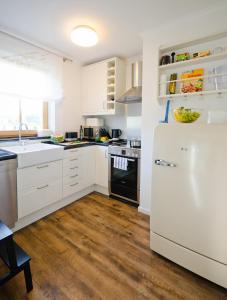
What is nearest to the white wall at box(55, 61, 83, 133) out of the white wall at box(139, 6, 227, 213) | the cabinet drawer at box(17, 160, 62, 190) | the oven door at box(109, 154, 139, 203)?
the cabinet drawer at box(17, 160, 62, 190)

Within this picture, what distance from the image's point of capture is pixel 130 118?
2.88 meters

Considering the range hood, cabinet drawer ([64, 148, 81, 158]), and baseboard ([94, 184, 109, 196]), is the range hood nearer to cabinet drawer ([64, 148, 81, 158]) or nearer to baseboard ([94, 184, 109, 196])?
cabinet drawer ([64, 148, 81, 158])

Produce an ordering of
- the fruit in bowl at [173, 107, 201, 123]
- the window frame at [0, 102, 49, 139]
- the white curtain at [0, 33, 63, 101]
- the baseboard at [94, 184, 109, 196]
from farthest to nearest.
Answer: the baseboard at [94, 184, 109, 196], the window frame at [0, 102, 49, 139], the white curtain at [0, 33, 63, 101], the fruit in bowl at [173, 107, 201, 123]

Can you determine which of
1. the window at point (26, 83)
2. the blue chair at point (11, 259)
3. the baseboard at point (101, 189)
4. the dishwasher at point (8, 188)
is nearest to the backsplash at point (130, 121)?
the baseboard at point (101, 189)

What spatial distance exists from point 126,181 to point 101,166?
507 millimetres

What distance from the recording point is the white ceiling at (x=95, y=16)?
1601mm

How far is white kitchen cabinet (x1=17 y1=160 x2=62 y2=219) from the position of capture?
1884 millimetres

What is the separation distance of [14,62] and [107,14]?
1330 millimetres

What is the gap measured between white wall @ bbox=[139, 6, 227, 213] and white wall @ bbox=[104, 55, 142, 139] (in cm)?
60

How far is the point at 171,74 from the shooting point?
2.03 m

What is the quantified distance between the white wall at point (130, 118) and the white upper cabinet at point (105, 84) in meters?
0.10

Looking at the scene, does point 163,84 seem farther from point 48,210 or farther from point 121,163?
point 48,210

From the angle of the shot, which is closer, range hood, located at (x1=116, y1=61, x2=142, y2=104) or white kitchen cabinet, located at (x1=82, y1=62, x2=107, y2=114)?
range hood, located at (x1=116, y1=61, x2=142, y2=104)

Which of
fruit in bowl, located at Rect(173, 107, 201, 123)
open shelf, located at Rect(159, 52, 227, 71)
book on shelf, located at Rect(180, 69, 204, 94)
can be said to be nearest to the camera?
fruit in bowl, located at Rect(173, 107, 201, 123)
